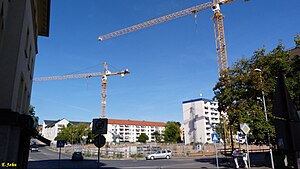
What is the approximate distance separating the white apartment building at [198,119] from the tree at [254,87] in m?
79.0

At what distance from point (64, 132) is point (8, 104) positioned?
101 meters

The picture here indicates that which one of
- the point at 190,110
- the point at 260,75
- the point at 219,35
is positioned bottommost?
the point at 260,75

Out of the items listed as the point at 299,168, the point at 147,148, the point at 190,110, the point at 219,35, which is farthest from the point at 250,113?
the point at 190,110

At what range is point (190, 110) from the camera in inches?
4353

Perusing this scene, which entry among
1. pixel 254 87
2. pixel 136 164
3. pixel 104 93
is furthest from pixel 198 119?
pixel 254 87

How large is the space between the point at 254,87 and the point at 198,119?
84800mm

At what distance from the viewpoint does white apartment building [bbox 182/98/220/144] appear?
10344 centimetres

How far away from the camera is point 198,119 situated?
105 metres

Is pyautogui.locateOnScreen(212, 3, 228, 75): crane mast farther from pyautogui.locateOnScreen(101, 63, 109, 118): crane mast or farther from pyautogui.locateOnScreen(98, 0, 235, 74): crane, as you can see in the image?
pyautogui.locateOnScreen(101, 63, 109, 118): crane mast

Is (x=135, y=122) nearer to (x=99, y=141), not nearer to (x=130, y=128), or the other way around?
(x=130, y=128)

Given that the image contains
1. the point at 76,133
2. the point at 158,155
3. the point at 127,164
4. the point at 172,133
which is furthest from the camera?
the point at 172,133

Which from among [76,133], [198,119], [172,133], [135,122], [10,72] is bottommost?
[10,72]

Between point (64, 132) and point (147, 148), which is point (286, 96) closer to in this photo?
point (147, 148)

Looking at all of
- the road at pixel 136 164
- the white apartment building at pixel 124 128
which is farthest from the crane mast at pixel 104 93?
the white apartment building at pixel 124 128
